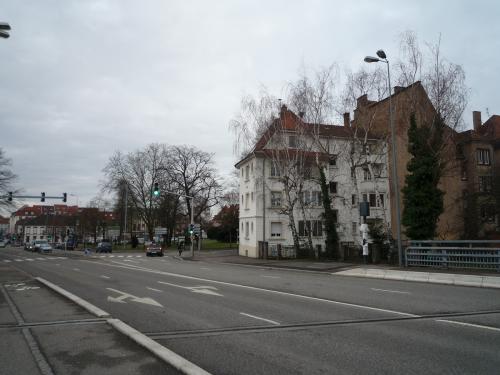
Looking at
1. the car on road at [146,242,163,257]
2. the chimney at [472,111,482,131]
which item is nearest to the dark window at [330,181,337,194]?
the car on road at [146,242,163,257]

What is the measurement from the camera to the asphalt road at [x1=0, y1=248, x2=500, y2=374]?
5.65 m

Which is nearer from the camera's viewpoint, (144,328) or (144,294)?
(144,328)

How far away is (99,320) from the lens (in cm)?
887

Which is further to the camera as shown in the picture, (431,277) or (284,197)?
(284,197)

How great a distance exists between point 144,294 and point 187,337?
6.30 metres

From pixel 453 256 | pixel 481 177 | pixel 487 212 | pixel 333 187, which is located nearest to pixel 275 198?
pixel 333 187

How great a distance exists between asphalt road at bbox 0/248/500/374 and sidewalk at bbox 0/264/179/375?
2.06 ft

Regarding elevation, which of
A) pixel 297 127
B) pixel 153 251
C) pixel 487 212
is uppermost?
pixel 297 127

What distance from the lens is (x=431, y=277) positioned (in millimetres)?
17438

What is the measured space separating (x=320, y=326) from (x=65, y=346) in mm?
4472

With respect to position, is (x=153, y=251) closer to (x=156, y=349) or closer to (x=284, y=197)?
(x=284, y=197)

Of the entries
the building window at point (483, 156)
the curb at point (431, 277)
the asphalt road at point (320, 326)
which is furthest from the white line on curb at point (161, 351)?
the building window at point (483, 156)

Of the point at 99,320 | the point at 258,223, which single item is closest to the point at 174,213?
the point at 258,223

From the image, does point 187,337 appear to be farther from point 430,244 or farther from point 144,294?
point 430,244
